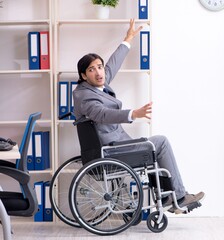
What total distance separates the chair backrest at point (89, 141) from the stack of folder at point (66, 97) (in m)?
0.41

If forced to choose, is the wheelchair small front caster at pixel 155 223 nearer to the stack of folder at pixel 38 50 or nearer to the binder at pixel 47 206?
the binder at pixel 47 206

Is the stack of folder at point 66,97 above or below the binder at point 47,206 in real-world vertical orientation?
above

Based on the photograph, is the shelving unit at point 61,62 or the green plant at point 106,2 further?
the shelving unit at point 61,62

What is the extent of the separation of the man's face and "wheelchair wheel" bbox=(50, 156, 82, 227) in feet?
1.85

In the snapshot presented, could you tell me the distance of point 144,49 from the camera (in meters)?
4.25

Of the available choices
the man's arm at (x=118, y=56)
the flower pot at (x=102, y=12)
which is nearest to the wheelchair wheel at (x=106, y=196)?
the man's arm at (x=118, y=56)

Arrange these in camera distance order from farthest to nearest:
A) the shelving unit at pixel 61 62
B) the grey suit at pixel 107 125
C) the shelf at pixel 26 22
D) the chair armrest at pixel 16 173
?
the shelving unit at pixel 61 62 < the shelf at pixel 26 22 < the grey suit at pixel 107 125 < the chair armrest at pixel 16 173

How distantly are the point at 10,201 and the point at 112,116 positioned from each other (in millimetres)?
987

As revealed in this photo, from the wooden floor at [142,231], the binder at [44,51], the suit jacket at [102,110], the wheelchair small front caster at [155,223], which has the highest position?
the binder at [44,51]

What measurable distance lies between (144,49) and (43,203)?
1371 millimetres

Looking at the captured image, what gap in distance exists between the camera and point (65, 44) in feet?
14.7

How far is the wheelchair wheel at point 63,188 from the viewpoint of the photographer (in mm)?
4105

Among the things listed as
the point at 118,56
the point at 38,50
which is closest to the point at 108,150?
the point at 118,56

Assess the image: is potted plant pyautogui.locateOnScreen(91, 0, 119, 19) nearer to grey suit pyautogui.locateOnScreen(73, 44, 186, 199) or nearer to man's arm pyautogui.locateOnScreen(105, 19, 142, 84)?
man's arm pyautogui.locateOnScreen(105, 19, 142, 84)
